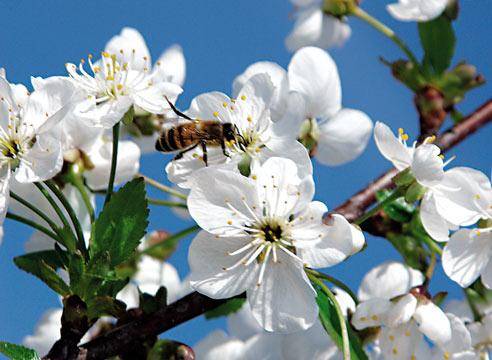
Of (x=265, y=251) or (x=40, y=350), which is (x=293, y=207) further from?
(x=40, y=350)

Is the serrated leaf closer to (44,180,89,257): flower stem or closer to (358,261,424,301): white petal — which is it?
(44,180,89,257): flower stem

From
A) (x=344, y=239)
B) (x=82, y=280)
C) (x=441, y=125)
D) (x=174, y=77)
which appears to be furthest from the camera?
(x=441, y=125)

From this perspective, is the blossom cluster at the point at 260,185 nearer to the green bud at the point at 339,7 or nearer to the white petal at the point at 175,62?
the white petal at the point at 175,62

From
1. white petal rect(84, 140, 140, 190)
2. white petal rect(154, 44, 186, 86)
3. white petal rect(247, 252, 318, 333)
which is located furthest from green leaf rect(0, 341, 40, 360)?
white petal rect(154, 44, 186, 86)

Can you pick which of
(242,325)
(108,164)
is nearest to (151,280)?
(242,325)

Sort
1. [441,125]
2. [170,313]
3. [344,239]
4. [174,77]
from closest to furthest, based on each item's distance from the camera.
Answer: [344,239]
[170,313]
[174,77]
[441,125]

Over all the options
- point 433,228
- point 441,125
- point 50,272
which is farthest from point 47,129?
point 441,125
